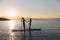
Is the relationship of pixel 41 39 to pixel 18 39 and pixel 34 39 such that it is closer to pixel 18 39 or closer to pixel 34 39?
pixel 34 39

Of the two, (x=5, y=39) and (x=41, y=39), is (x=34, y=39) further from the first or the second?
(x=5, y=39)

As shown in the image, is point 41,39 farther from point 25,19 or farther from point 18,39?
point 25,19

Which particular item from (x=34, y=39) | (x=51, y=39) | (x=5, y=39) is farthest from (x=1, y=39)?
(x=51, y=39)

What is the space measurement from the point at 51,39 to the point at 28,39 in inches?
153

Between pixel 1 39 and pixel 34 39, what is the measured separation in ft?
18.6

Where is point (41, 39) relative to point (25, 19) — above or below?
below

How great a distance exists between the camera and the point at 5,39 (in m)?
35.1

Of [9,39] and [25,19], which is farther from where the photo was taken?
[25,19]

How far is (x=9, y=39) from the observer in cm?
3459

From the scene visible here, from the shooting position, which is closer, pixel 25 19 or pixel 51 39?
pixel 51 39

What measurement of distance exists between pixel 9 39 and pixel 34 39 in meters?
4.23

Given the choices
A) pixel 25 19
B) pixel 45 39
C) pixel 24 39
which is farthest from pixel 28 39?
pixel 25 19

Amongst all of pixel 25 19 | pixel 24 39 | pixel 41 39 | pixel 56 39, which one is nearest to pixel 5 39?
pixel 24 39

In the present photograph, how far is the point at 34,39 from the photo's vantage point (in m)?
34.9
